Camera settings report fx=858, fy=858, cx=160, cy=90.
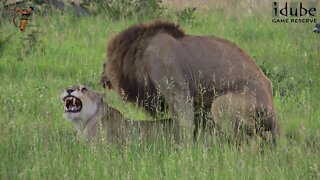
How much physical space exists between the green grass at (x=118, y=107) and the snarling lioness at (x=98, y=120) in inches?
8.0

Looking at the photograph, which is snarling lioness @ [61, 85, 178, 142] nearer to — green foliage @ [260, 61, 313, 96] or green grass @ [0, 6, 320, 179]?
green grass @ [0, 6, 320, 179]

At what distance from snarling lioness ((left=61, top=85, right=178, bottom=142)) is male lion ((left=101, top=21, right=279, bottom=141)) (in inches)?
9.5

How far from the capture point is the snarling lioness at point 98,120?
715 cm

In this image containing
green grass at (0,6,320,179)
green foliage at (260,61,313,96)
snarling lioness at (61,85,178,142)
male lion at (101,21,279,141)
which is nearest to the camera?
green grass at (0,6,320,179)

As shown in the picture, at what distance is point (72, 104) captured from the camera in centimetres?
724

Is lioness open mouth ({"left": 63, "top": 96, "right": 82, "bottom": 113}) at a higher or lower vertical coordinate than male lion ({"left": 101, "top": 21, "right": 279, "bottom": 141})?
lower

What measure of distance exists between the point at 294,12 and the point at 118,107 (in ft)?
18.1

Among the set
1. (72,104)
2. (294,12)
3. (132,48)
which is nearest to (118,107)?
(132,48)

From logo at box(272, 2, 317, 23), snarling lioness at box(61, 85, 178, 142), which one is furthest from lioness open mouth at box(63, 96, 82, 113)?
logo at box(272, 2, 317, 23)

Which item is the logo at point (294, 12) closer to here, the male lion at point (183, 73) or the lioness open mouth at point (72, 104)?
the male lion at point (183, 73)

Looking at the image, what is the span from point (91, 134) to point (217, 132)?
107 cm

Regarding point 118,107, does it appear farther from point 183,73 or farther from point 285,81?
point 285,81

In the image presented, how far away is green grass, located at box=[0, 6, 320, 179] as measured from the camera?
6.11 m

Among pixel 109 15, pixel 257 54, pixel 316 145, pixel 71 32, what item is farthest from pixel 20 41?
pixel 316 145
